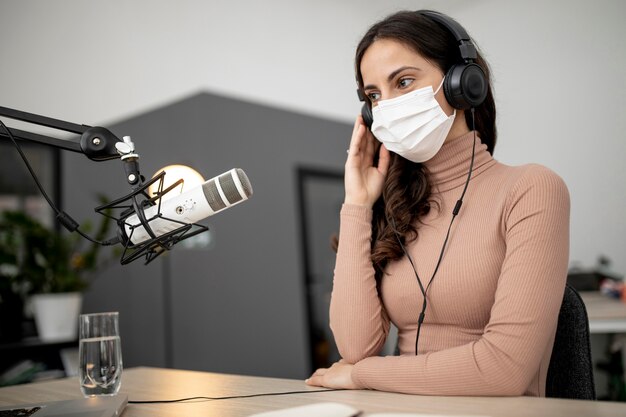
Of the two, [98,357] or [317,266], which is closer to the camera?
[98,357]

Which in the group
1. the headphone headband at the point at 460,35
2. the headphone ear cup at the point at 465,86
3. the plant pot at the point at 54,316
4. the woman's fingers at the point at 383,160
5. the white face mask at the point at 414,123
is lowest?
the plant pot at the point at 54,316

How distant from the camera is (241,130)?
3443 millimetres

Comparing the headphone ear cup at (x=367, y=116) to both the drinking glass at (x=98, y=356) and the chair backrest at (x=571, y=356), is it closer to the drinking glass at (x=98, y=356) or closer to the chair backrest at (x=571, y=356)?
the chair backrest at (x=571, y=356)

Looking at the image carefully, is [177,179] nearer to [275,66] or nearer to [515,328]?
[515,328]

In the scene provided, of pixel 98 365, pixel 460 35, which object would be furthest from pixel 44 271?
pixel 460 35

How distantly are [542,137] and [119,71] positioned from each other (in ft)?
8.21

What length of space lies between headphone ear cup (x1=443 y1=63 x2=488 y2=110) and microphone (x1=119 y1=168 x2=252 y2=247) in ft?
1.84

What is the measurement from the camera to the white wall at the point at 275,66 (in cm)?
317

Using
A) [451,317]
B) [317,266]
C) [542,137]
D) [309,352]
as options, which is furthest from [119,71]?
[451,317]

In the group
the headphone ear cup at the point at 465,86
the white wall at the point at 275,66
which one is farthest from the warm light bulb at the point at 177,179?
the white wall at the point at 275,66

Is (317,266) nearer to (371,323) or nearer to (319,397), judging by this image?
(371,323)

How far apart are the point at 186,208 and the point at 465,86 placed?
65 cm

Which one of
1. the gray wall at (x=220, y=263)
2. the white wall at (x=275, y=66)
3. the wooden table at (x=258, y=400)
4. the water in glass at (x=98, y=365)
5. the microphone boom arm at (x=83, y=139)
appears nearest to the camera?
the wooden table at (x=258, y=400)

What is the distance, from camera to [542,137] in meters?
3.49
